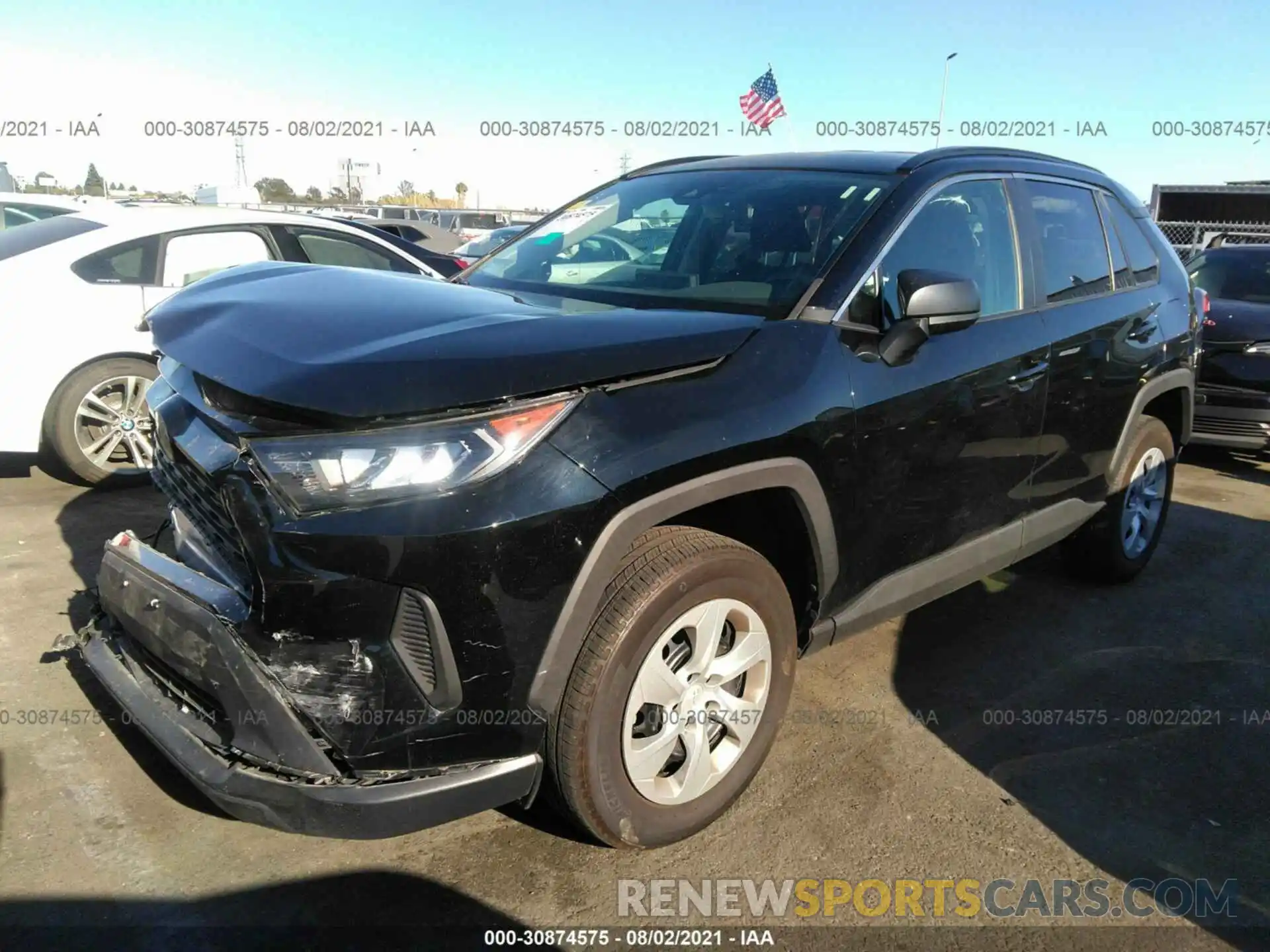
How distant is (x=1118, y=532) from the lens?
4453mm

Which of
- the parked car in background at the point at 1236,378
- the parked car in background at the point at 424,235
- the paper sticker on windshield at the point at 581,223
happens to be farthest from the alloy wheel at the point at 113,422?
the parked car in background at the point at 424,235

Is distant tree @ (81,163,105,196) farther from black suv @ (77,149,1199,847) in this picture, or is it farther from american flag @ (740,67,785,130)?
black suv @ (77,149,1199,847)

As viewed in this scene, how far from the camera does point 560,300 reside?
2.96 m

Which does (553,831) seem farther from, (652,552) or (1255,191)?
(1255,191)

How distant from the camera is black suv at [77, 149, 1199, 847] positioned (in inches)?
79.4

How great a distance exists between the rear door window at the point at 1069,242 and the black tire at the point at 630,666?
6.50 ft

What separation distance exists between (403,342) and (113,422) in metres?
4.01

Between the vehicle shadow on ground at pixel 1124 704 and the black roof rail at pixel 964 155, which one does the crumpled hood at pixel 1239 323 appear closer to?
the vehicle shadow on ground at pixel 1124 704

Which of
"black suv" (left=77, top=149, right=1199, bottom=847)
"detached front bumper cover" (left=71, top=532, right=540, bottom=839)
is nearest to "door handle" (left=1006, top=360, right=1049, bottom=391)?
"black suv" (left=77, top=149, right=1199, bottom=847)

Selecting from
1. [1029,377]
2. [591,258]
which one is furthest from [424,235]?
[1029,377]

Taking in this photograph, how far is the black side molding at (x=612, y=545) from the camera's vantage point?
2.15 metres

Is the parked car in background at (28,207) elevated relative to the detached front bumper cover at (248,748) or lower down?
elevated

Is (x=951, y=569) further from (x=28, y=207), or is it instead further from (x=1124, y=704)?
(x=28, y=207)

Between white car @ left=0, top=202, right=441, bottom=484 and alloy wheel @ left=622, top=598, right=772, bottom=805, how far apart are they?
10.8ft
